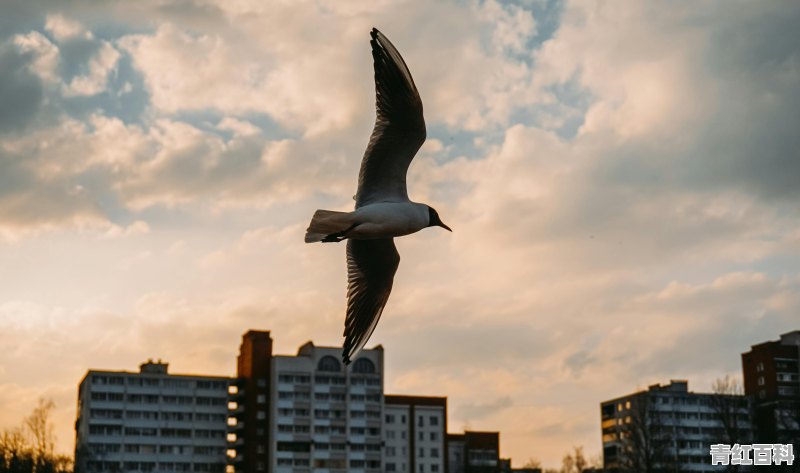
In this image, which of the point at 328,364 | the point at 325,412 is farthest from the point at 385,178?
the point at 328,364

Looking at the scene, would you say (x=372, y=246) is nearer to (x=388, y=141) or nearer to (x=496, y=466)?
(x=388, y=141)

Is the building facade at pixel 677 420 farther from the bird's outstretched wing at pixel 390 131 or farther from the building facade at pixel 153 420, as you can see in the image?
the bird's outstretched wing at pixel 390 131

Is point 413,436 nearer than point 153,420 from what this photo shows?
No

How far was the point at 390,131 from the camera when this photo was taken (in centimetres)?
1342

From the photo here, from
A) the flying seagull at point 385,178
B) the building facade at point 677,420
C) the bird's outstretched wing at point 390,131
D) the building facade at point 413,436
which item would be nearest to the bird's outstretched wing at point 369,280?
the flying seagull at point 385,178

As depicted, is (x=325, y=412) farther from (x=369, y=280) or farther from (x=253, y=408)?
(x=369, y=280)

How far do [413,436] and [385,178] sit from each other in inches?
4110

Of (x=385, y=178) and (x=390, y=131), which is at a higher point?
(x=390, y=131)

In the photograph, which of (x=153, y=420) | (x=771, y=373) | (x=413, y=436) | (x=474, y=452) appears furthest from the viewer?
(x=474, y=452)

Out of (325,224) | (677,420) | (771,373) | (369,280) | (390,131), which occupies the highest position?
(771,373)

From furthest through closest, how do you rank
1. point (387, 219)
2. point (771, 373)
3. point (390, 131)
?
point (771, 373) → point (390, 131) → point (387, 219)

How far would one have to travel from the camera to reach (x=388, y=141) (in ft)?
Result: 44.2

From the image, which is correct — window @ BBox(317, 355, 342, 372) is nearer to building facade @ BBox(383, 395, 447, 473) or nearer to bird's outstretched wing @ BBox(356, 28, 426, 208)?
building facade @ BBox(383, 395, 447, 473)

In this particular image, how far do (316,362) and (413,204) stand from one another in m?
93.6
